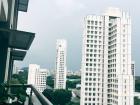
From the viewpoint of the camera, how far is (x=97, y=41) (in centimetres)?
3938

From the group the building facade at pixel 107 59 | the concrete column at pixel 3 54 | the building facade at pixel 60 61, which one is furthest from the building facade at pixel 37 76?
the concrete column at pixel 3 54

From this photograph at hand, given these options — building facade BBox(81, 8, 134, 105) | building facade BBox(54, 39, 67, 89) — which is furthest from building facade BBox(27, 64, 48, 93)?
building facade BBox(81, 8, 134, 105)

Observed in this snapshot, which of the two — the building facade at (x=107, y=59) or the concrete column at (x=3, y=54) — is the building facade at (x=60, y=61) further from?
the concrete column at (x=3, y=54)

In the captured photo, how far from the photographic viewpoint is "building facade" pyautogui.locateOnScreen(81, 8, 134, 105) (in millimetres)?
35562

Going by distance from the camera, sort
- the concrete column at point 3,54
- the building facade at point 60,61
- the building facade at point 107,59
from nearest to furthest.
Result: 1. the concrete column at point 3,54
2. the building facade at point 107,59
3. the building facade at point 60,61

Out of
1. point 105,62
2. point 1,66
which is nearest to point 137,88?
point 105,62

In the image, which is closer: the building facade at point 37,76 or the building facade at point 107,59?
the building facade at point 107,59

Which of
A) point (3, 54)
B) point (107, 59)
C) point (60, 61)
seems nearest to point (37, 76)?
point (60, 61)

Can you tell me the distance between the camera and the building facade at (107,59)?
35562mm

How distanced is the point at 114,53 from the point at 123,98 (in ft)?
19.8

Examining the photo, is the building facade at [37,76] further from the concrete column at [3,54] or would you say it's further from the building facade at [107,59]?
the concrete column at [3,54]

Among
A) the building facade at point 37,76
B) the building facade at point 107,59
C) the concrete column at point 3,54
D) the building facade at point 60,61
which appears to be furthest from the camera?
the building facade at point 37,76

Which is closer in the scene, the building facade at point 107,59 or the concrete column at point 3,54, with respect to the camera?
the concrete column at point 3,54

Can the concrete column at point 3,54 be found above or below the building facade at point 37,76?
above
